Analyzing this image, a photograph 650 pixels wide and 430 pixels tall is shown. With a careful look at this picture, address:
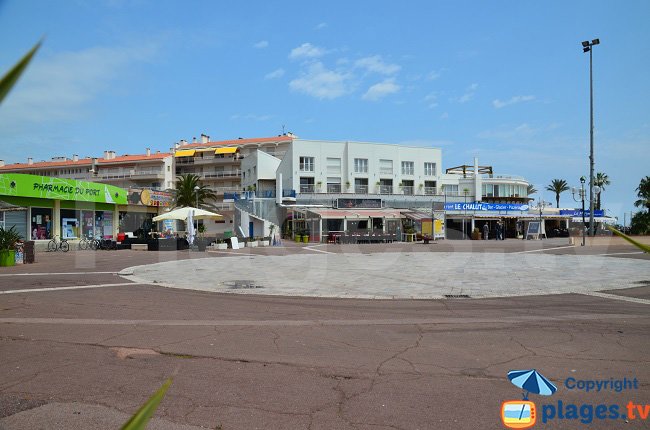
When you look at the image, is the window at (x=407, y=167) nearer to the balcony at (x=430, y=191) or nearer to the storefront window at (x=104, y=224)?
the balcony at (x=430, y=191)

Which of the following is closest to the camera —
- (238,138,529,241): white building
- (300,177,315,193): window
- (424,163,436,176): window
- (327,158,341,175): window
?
(238,138,529,241): white building

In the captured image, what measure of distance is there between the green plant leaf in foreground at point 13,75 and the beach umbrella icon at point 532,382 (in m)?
5.04

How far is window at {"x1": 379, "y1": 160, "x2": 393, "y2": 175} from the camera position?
57.0m

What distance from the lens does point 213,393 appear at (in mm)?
4699

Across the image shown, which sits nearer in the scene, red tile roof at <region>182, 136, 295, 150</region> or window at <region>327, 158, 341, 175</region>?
window at <region>327, 158, 341, 175</region>

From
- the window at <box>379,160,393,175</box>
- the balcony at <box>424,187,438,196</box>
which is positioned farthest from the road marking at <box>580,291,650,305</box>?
the balcony at <box>424,187,438,196</box>

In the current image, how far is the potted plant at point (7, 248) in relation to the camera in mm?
19188

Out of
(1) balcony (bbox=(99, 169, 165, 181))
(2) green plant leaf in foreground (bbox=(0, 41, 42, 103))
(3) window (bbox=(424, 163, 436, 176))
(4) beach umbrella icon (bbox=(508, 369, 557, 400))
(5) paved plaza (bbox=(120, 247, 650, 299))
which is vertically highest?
(1) balcony (bbox=(99, 169, 165, 181))

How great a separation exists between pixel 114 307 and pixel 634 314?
10.4m

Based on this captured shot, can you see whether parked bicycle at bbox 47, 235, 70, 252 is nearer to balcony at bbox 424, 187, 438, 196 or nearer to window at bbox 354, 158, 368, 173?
window at bbox 354, 158, 368, 173

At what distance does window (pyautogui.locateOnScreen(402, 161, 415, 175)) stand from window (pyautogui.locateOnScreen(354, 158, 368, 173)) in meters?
5.18

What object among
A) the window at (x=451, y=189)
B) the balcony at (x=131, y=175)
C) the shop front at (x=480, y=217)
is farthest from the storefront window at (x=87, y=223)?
the window at (x=451, y=189)

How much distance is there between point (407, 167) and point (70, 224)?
128ft

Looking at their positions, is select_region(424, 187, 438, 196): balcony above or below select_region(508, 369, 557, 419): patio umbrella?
above
